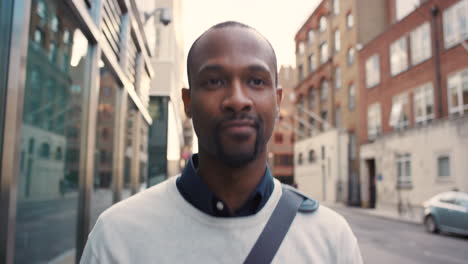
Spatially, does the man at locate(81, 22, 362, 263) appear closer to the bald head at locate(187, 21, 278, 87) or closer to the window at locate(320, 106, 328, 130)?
the bald head at locate(187, 21, 278, 87)

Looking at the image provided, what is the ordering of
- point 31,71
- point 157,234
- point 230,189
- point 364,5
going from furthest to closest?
point 364,5 < point 31,71 < point 230,189 < point 157,234

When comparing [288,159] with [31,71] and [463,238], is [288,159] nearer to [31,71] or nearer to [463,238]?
[463,238]

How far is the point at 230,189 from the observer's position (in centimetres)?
Result: 154

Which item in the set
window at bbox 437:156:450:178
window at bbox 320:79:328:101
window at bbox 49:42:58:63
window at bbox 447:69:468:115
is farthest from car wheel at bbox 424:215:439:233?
window at bbox 320:79:328:101

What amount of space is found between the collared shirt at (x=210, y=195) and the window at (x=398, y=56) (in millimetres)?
25875

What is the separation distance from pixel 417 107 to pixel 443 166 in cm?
432

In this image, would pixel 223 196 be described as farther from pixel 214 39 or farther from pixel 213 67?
pixel 214 39

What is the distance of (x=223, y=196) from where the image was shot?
154cm

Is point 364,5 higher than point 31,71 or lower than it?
higher

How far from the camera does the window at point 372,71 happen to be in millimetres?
28800

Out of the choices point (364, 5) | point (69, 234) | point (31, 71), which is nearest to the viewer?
point (31, 71)

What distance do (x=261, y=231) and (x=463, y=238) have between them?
14.5 metres

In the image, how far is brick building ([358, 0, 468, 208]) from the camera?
789 inches

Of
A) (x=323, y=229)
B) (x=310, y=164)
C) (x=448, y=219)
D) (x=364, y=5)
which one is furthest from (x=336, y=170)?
(x=323, y=229)
